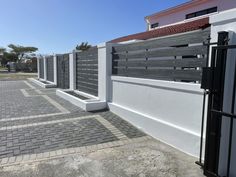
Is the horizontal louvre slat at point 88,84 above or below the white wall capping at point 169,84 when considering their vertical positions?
below

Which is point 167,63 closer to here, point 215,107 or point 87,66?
point 215,107

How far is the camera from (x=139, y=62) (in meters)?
5.87

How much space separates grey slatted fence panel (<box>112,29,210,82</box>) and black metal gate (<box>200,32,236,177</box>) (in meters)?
0.73

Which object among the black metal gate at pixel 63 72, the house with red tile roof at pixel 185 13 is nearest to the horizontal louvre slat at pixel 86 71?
the black metal gate at pixel 63 72

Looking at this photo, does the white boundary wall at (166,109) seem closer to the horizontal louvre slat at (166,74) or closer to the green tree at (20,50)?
the horizontal louvre slat at (166,74)

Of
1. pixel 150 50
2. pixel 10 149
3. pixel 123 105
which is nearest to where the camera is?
pixel 10 149

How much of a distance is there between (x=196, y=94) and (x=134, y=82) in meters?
2.26

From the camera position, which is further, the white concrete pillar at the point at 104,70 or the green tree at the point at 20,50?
the green tree at the point at 20,50

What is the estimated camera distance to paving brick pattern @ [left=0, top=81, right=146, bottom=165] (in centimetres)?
438

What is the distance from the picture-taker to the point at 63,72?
42.9 ft

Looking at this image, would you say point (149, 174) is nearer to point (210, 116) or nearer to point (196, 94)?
point (210, 116)

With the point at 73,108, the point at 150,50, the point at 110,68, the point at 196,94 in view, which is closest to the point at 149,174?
the point at 196,94

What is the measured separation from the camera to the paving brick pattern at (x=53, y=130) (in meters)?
4.38

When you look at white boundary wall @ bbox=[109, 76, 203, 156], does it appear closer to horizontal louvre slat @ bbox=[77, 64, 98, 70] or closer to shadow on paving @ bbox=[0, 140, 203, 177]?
shadow on paving @ bbox=[0, 140, 203, 177]
